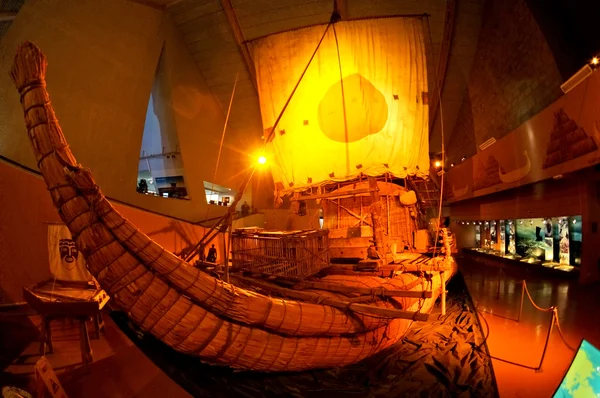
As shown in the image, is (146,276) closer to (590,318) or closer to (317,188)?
(317,188)

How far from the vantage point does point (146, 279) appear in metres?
2.20

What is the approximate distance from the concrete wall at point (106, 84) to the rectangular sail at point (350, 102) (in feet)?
14.6

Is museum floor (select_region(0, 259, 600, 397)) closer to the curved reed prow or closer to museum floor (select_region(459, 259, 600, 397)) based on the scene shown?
museum floor (select_region(459, 259, 600, 397))

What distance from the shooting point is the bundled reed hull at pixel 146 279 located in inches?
82.5

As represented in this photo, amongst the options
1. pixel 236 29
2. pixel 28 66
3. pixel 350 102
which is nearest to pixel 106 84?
pixel 236 29

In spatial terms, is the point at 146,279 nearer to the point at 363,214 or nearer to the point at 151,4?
→ the point at 363,214

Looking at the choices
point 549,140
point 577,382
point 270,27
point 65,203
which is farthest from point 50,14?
point 549,140

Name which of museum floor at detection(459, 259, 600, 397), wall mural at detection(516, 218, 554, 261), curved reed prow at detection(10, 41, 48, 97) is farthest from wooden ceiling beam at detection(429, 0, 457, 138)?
curved reed prow at detection(10, 41, 48, 97)

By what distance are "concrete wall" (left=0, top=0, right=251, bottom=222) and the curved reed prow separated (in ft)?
17.6

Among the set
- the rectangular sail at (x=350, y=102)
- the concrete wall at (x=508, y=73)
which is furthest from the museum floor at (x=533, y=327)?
the concrete wall at (x=508, y=73)

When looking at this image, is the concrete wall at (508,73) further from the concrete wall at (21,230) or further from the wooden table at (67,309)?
the concrete wall at (21,230)

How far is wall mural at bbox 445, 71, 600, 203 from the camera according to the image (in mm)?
5707

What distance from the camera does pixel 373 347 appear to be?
3.44 metres

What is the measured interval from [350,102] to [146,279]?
6052 millimetres
